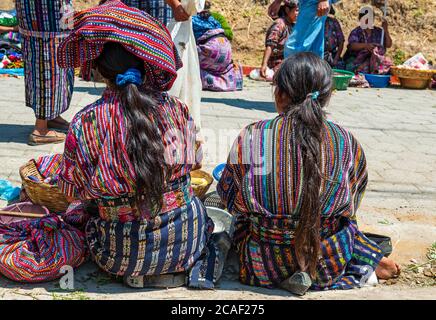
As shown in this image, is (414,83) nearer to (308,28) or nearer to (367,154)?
(308,28)

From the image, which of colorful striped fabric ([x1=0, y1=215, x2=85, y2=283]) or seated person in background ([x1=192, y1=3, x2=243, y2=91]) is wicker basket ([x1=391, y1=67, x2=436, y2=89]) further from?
colorful striped fabric ([x1=0, y1=215, x2=85, y2=283])

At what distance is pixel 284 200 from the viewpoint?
2707 mm

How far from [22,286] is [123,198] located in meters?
0.66

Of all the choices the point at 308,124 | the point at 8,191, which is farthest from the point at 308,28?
the point at 308,124

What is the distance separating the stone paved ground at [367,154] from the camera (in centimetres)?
284

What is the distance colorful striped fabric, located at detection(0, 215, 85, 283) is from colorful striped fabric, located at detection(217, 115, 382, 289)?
0.78 metres

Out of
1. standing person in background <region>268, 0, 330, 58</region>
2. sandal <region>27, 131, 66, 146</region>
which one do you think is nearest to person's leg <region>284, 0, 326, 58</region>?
standing person in background <region>268, 0, 330, 58</region>

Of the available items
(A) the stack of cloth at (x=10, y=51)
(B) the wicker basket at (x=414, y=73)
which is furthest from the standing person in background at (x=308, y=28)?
(A) the stack of cloth at (x=10, y=51)

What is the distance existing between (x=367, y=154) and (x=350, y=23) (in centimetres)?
720

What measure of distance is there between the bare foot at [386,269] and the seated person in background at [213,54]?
5425 millimetres

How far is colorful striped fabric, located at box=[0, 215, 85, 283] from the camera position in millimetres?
2742

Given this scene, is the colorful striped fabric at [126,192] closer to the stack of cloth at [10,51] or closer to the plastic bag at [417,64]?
the stack of cloth at [10,51]
